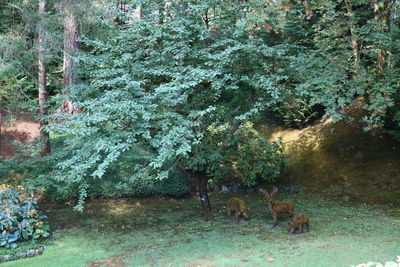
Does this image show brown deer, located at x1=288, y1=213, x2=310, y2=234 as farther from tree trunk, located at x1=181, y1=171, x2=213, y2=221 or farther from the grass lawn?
tree trunk, located at x1=181, y1=171, x2=213, y2=221

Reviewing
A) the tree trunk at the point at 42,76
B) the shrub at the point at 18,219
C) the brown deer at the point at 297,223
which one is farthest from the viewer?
the tree trunk at the point at 42,76

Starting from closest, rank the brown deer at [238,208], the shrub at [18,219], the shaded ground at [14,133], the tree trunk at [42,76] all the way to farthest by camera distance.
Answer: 1. the shrub at [18,219]
2. the brown deer at [238,208]
3. the tree trunk at [42,76]
4. the shaded ground at [14,133]

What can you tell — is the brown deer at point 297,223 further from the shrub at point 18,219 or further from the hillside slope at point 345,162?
the shrub at point 18,219

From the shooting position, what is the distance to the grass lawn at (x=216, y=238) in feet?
17.6

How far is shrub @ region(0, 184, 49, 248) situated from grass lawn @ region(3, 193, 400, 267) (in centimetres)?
39

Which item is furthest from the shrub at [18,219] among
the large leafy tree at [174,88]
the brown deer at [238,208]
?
the brown deer at [238,208]

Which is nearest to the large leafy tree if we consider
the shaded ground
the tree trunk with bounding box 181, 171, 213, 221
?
the tree trunk with bounding box 181, 171, 213, 221

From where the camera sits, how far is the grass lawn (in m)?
5.38

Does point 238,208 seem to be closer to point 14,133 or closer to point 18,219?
point 18,219

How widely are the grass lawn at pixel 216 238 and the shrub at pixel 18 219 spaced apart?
1.28 ft

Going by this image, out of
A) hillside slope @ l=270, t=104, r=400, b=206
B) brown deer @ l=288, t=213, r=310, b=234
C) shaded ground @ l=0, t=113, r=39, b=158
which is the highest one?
shaded ground @ l=0, t=113, r=39, b=158

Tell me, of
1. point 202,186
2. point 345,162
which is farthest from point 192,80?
point 345,162

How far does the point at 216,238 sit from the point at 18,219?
380 cm

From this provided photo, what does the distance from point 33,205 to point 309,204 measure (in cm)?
596
